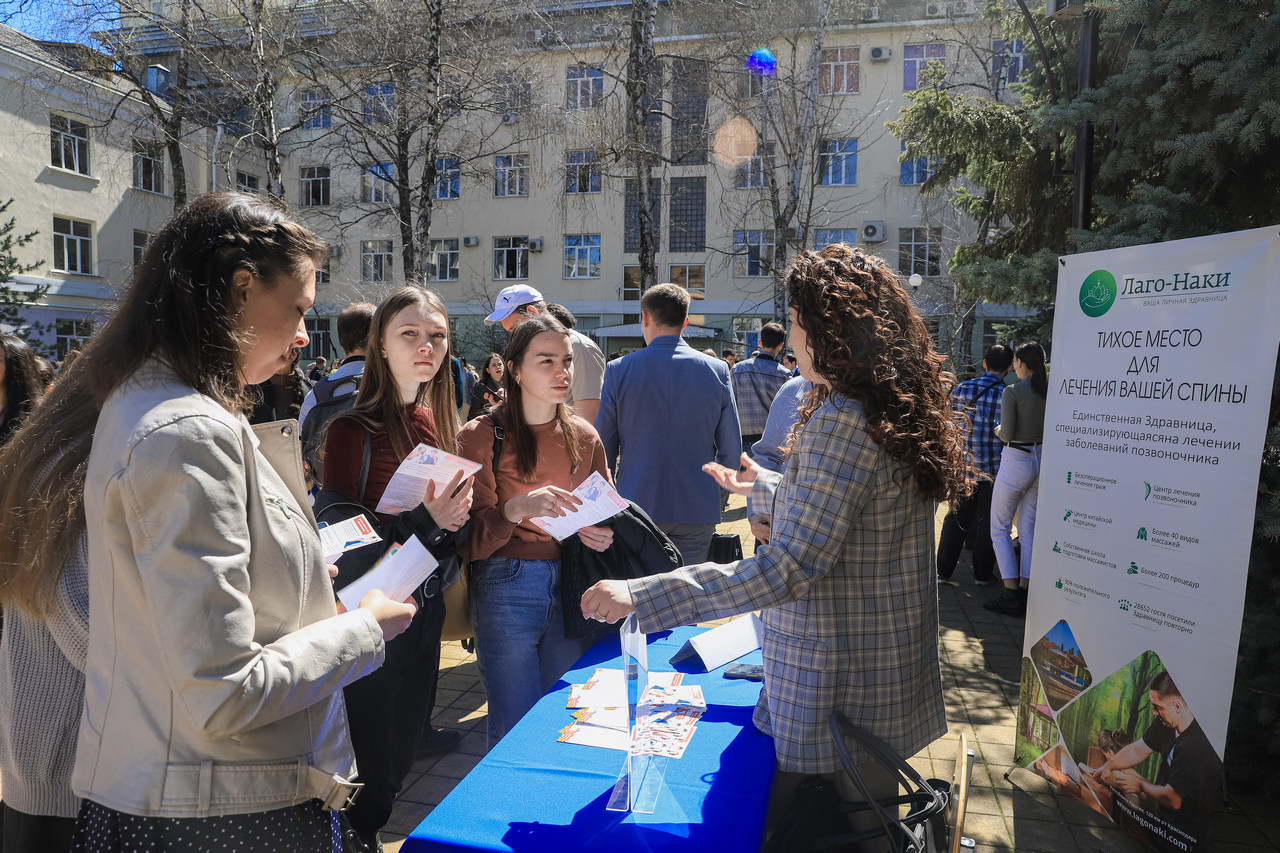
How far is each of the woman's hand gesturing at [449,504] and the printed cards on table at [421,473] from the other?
0.02 m

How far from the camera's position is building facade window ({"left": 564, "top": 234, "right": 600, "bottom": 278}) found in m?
28.5

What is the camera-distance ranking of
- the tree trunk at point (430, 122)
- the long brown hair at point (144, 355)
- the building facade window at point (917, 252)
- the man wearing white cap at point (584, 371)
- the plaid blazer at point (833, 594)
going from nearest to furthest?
the long brown hair at point (144, 355)
the plaid blazer at point (833, 594)
the man wearing white cap at point (584, 371)
the tree trunk at point (430, 122)
the building facade window at point (917, 252)

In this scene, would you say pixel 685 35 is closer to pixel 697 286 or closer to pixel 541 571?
pixel 697 286

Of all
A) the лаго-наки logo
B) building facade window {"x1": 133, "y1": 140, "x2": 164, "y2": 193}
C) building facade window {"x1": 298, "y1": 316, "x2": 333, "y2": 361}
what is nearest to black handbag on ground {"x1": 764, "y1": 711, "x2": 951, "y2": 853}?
the лаго-наки logo

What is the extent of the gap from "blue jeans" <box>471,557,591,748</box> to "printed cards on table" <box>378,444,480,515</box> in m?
0.49

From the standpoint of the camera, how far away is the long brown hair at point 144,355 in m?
1.32

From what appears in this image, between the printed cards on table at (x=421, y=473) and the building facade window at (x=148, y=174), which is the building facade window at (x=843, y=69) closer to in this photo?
the building facade window at (x=148, y=174)

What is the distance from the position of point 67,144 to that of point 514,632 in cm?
2710

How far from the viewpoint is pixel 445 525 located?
260 centimetres

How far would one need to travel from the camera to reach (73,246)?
23.5m

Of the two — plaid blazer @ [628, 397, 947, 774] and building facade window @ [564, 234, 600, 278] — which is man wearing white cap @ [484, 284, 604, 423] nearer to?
plaid blazer @ [628, 397, 947, 774]

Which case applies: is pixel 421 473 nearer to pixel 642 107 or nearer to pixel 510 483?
pixel 510 483

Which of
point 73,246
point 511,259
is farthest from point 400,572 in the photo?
point 511,259

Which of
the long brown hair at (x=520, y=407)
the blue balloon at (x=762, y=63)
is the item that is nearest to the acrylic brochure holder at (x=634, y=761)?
the long brown hair at (x=520, y=407)
